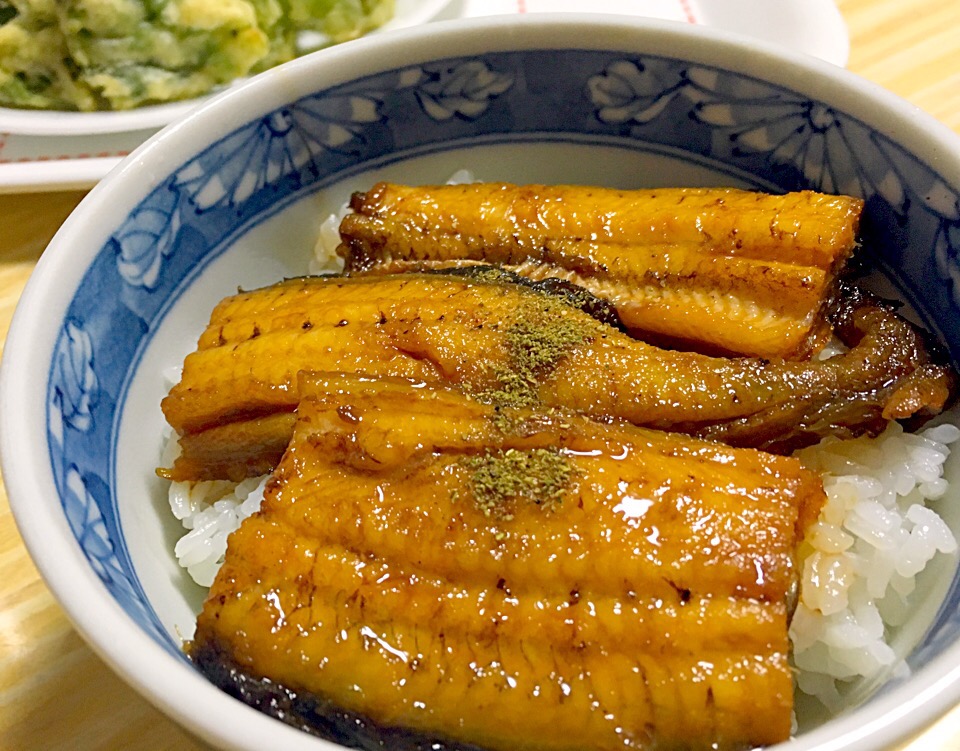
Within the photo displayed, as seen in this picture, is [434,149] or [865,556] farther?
[434,149]

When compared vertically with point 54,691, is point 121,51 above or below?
above

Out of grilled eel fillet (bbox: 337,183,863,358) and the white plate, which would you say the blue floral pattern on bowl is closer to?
grilled eel fillet (bbox: 337,183,863,358)

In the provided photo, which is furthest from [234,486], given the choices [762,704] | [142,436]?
[762,704]

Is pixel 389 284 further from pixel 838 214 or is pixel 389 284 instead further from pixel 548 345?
pixel 838 214

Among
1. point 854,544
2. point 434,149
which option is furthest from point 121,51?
point 854,544

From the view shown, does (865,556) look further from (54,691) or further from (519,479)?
(54,691)

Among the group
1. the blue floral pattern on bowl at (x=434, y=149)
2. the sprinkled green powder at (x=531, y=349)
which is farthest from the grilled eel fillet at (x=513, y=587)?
the blue floral pattern on bowl at (x=434, y=149)

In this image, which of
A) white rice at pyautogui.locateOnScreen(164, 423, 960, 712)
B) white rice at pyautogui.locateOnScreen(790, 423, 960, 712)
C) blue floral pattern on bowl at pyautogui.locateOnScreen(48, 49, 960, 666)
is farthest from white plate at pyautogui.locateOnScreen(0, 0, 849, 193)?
white rice at pyautogui.locateOnScreen(790, 423, 960, 712)
